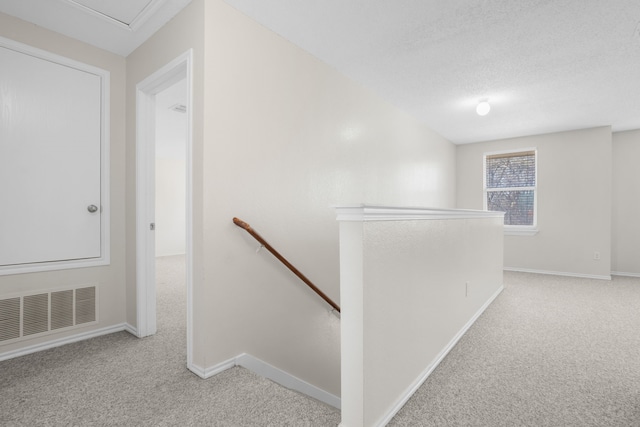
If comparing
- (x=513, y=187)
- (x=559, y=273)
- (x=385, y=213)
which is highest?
(x=513, y=187)

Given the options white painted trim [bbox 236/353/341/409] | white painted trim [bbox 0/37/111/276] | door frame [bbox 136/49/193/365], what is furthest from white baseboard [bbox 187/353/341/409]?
white painted trim [bbox 0/37/111/276]

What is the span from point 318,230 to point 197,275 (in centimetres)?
118

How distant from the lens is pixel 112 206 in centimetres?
254

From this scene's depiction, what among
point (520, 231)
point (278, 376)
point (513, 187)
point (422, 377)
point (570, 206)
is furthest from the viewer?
point (513, 187)

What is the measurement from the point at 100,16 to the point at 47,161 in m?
1.09

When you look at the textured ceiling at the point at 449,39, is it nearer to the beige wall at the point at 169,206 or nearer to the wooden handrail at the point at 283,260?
the wooden handrail at the point at 283,260

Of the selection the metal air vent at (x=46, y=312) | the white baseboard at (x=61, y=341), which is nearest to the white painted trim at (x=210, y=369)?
the white baseboard at (x=61, y=341)

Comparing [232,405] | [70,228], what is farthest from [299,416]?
[70,228]

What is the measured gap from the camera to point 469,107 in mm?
4117

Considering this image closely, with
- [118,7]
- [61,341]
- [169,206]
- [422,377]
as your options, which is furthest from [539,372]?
[169,206]

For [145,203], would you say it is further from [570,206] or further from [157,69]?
[570,206]

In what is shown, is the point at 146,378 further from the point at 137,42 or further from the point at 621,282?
the point at 621,282

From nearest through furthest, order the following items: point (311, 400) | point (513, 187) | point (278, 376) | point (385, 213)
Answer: point (385, 213) → point (311, 400) → point (278, 376) → point (513, 187)

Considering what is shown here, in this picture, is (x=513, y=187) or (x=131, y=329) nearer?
(x=131, y=329)
